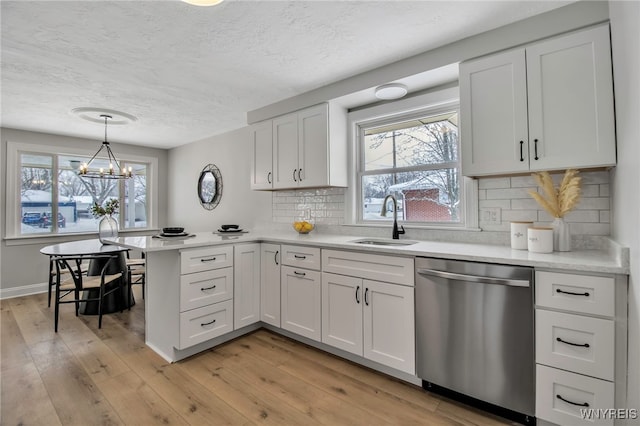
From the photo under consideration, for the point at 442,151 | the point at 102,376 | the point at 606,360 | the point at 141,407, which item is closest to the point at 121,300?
the point at 102,376

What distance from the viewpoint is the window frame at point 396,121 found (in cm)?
239

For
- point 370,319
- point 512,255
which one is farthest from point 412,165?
point 370,319

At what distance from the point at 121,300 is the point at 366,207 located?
10.3 ft

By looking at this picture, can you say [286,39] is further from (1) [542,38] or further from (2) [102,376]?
(2) [102,376]

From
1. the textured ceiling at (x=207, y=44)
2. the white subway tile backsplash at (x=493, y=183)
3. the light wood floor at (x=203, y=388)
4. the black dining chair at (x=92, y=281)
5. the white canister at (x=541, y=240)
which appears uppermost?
the textured ceiling at (x=207, y=44)

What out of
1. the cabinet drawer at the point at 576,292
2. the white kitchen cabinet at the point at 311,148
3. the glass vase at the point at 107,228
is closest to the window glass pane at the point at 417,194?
the white kitchen cabinet at the point at 311,148

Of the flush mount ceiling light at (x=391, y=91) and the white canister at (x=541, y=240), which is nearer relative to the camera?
the white canister at (x=541, y=240)

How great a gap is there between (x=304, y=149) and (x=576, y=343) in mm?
2502

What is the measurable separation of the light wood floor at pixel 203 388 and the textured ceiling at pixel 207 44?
7.90 feet

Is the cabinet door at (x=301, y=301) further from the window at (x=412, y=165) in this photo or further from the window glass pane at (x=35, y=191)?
the window glass pane at (x=35, y=191)

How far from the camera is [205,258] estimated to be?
252cm

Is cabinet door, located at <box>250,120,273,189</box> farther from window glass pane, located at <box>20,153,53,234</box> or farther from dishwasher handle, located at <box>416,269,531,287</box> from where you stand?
window glass pane, located at <box>20,153,53,234</box>

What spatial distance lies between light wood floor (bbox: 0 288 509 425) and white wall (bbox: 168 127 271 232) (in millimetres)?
1946

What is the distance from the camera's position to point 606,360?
141 cm
